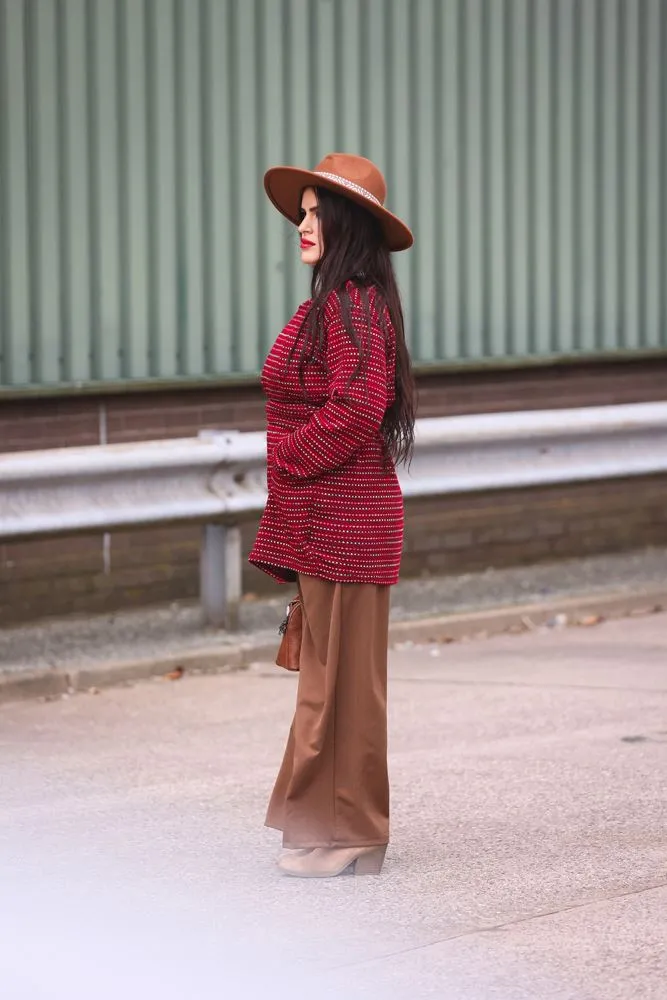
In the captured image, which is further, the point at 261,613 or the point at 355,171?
the point at 261,613

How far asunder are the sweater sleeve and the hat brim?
25cm

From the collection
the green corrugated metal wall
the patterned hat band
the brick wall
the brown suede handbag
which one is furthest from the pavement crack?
the green corrugated metal wall

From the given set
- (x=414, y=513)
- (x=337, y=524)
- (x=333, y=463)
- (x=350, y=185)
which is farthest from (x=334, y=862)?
(x=414, y=513)

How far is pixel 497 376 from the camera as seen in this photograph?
11.0 metres

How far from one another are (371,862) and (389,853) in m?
0.24

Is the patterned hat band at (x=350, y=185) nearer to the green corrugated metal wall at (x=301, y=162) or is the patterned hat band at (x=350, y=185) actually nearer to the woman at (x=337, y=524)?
the woman at (x=337, y=524)

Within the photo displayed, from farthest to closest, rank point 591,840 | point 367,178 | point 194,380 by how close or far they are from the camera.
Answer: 1. point 194,380
2. point 591,840
3. point 367,178

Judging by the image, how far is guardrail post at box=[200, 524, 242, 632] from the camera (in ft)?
29.6

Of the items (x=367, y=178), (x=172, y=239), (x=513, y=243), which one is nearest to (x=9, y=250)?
(x=172, y=239)

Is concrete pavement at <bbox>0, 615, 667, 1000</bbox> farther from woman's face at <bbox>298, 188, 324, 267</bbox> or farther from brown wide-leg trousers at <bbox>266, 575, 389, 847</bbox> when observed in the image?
woman's face at <bbox>298, 188, 324, 267</bbox>

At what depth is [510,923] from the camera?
5.33 meters

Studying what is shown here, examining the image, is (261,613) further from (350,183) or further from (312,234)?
(350,183)

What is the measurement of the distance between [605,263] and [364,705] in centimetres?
620

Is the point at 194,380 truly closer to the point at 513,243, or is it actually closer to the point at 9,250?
the point at 9,250
